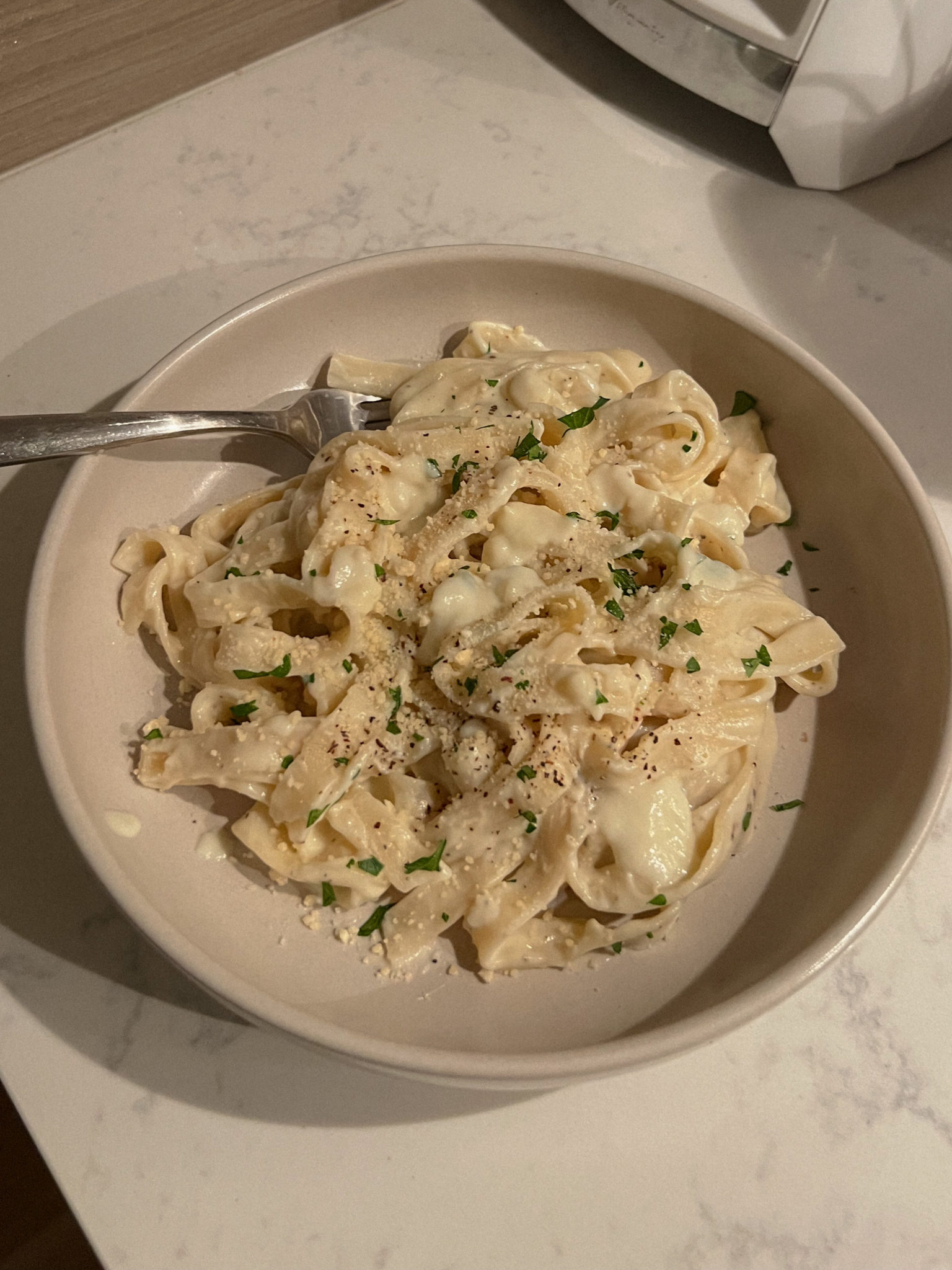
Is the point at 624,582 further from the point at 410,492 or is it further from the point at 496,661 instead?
the point at 410,492

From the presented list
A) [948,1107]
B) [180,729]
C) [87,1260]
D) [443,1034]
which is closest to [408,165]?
[180,729]

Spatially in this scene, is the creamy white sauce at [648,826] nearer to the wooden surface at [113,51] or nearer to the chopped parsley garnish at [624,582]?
the chopped parsley garnish at [624,582]

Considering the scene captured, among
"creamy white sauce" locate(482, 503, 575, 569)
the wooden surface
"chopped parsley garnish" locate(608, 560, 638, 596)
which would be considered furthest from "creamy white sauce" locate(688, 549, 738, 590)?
the wooden surface

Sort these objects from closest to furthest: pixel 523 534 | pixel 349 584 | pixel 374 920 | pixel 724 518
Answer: pixel 374 920
pixel 349 584
pixel 523 534
pixel 724 518

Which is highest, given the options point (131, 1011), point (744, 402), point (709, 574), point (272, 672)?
point (744, 402)

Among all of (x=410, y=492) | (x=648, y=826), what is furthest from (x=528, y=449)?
(x=648, y=826)

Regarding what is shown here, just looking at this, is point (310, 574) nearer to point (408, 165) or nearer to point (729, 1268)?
point (729, 1268)
